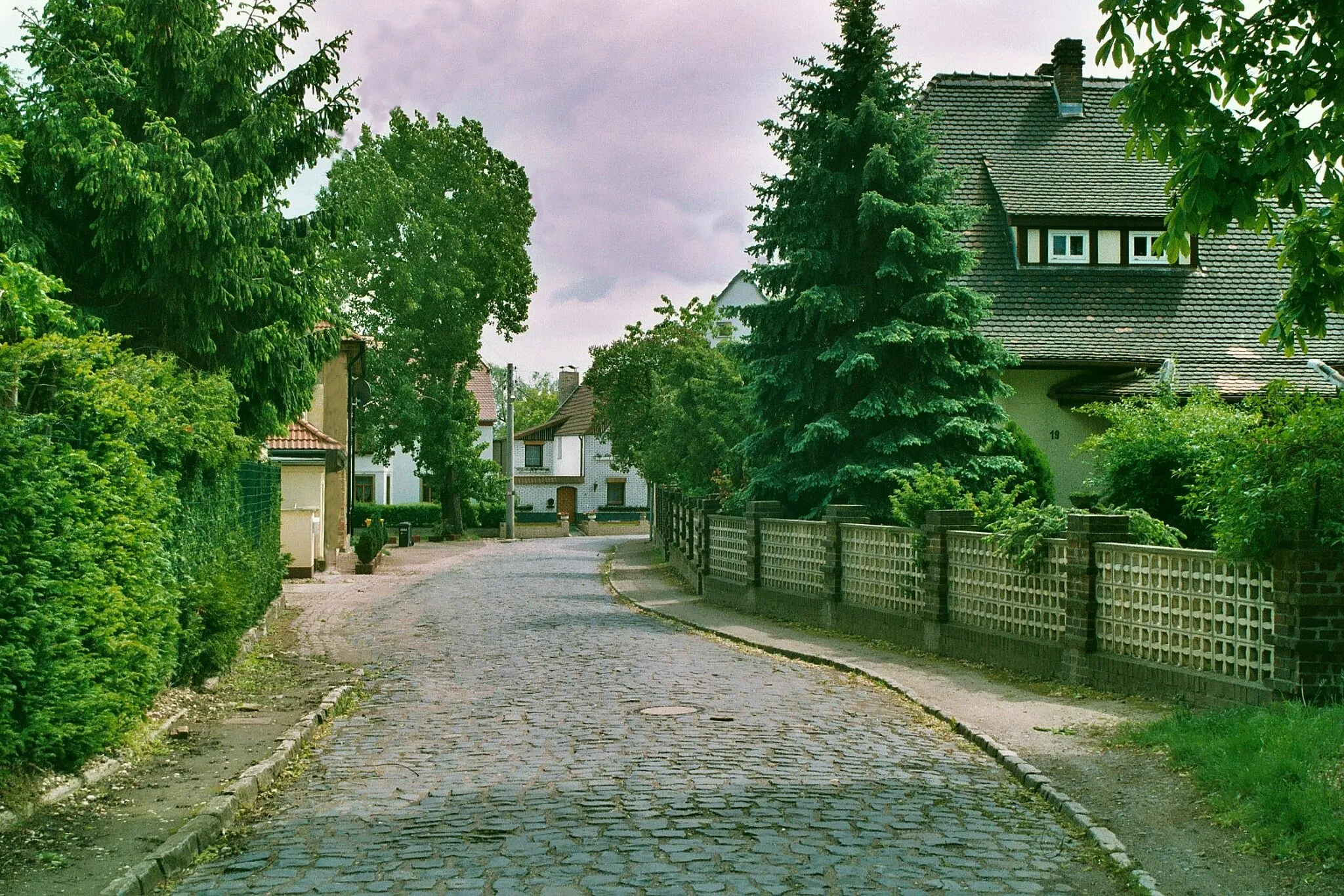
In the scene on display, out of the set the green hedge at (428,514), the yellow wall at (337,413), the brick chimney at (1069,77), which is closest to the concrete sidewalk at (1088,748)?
the brick chimney at (1069,77)

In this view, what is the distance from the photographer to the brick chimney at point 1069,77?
112 ft

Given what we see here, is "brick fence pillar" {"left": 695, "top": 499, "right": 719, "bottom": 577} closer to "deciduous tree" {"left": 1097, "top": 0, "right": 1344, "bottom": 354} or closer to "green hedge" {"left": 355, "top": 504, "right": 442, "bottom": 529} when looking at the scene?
"deciduous tree" {"left": 1097, "top": 0, "right": 1344, "bottom": 354}

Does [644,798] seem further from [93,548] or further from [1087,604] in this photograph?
[1087,604]

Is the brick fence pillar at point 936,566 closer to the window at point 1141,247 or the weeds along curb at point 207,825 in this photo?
the weeds along curb at point 207,825

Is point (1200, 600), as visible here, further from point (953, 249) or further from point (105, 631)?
point (953, 249)

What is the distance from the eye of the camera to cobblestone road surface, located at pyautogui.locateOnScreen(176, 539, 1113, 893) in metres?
6.37

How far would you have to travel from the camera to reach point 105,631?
834 centimetres

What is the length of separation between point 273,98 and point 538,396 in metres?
132

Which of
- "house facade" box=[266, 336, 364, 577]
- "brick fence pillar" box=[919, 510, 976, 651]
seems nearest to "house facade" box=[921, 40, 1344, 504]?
"brick fence pillar" box=[919, 510, 976, 651]

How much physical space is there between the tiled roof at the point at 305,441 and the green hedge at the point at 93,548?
2076 cm

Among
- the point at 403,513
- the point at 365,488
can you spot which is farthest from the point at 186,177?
the point at 365,488

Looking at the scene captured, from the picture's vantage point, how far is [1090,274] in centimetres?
3009

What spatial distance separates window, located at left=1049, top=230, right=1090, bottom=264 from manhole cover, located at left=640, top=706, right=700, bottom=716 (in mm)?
21591

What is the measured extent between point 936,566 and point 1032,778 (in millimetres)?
7447
